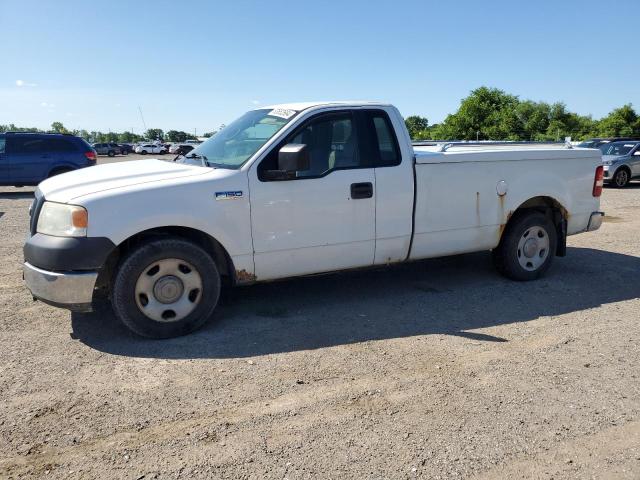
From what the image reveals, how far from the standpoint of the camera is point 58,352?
166 inches

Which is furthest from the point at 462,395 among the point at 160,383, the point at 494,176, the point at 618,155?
the point at 618,155

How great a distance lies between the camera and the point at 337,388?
12.1ft

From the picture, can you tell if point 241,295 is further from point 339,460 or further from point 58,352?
point 339,460

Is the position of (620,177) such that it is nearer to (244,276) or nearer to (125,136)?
(244,276)

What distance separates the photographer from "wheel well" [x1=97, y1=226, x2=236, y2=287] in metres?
4.41

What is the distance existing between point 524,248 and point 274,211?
10.2 feet

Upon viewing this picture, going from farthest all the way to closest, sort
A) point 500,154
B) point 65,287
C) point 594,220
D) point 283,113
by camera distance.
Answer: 1. point 594,220
2. point 500,154
3. point 283,113
4. point 65,287

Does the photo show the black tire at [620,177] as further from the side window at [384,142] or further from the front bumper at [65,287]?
the front bumper at [65,287]

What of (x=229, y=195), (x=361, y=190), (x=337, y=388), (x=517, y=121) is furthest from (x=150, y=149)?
(x=337, y=388)

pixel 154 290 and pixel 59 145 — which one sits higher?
pixel 59 145

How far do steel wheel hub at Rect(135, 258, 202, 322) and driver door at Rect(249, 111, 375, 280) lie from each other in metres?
0.59

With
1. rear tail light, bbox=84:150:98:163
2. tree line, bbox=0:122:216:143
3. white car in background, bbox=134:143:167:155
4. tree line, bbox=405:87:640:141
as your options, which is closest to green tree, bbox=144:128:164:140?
tree line, bbox=0:122:216:143

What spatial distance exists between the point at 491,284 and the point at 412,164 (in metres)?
1.81

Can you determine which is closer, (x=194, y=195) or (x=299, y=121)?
(x=194, y=195)
